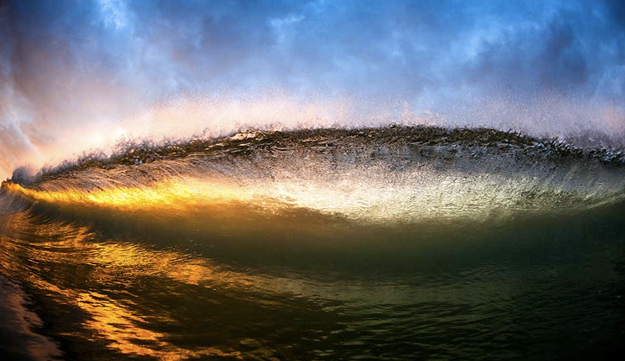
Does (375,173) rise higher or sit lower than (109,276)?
higher

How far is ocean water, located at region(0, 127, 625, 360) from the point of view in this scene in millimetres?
1778

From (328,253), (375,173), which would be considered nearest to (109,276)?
(328,253)

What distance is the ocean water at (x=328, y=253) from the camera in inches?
70.0

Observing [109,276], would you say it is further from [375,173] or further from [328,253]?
[375,173]

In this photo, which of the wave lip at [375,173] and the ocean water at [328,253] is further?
the wave lip at [375,173]

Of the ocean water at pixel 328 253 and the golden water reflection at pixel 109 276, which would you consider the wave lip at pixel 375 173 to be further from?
the golden water reflection at pixel 109 276

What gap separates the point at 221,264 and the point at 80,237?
150cm

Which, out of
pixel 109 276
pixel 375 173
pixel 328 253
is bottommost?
pixel 109 276

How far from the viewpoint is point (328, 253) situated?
115 inches

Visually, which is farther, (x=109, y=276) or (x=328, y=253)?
(x=328, y=253)

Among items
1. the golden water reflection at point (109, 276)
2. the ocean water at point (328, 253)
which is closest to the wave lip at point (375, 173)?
the ocean water at point (328, 253)

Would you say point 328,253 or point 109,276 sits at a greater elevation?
point 328,253

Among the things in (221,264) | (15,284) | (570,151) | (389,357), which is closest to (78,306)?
(15,284)

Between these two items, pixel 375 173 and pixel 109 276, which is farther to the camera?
pixel 375 173
